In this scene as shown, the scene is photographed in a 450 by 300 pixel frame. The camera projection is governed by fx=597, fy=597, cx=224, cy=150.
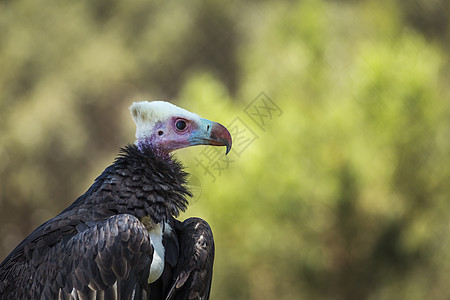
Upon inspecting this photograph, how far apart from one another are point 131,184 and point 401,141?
3199 millimetres

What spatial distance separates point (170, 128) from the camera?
229 centimetres

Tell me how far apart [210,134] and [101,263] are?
24.7 inches

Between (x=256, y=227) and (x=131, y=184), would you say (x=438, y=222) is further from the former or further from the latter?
(x=131, y=184)

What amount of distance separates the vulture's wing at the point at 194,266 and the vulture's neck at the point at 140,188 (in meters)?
0.12

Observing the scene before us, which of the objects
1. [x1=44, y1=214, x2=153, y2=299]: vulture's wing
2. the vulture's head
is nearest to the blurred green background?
the vulture's head

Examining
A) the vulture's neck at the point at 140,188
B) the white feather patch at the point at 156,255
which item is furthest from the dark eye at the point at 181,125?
Result: the white feather patch at the point at 156,255

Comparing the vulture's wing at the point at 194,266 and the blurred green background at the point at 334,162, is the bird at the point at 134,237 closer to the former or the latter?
the vulture's wing at the point at 194,266

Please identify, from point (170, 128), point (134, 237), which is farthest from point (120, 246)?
point (170, 128)

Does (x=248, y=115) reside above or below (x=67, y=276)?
above

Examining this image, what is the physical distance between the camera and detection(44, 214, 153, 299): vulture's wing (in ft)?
6.49

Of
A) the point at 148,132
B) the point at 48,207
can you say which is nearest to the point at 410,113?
the point at 148,132

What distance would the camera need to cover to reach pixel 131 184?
2168mm

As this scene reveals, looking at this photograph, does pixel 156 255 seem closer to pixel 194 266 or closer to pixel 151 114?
pixel 194 266

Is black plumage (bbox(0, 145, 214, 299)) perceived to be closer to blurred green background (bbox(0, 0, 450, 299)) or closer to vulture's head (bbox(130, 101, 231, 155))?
vulture's head (bbox(130, 101, 231, 155))
